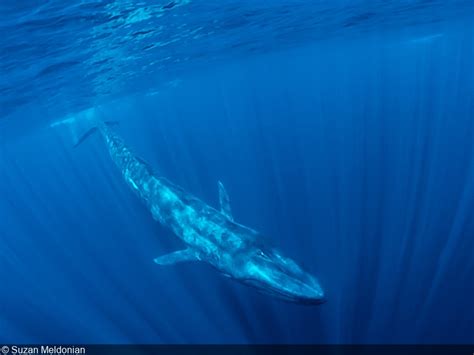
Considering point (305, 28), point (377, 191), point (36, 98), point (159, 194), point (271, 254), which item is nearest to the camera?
point (271, 254)

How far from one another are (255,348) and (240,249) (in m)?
2.64

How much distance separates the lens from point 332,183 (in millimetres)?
16703

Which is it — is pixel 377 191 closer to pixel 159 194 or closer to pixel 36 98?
pixel 159 194

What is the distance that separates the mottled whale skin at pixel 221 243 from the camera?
5898 mm

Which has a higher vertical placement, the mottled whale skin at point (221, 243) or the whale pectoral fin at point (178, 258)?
the mottled whale skin at point (221, 243)

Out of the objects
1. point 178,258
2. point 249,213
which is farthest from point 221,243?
point 249,213

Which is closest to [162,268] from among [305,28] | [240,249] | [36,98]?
[240,249]

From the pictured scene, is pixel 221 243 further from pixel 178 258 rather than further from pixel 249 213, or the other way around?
pixel 249 213

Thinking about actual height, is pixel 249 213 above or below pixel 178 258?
below

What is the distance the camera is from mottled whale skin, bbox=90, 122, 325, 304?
5.90 meters

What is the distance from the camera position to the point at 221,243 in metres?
7.68

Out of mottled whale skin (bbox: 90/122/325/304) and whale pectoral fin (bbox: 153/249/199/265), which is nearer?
mottled whale skin (bbox: 90/122/325/304)

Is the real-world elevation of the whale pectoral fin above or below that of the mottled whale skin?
below

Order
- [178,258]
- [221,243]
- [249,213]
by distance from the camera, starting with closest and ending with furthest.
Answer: [221,243]
[178,258]
[249,213]
